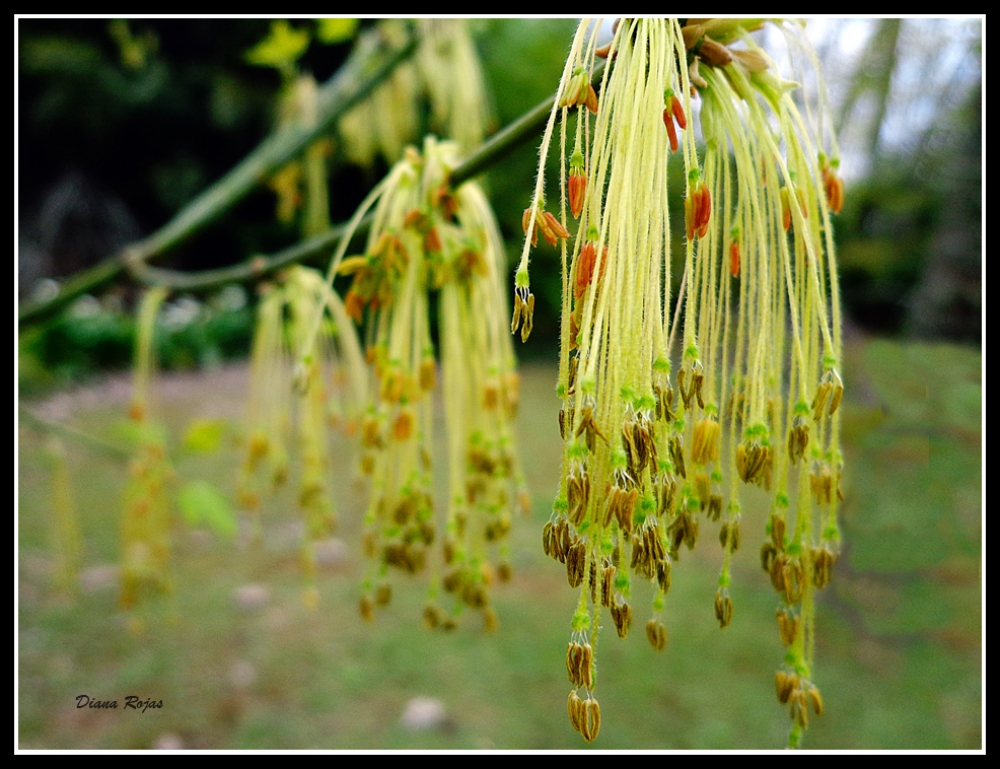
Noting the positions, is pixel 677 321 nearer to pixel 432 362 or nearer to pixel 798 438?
pixel 798 438

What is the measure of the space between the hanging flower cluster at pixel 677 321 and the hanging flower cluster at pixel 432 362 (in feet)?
0.68

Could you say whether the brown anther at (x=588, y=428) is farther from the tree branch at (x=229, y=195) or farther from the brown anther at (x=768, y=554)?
the tree branch at (x=229, y=195)

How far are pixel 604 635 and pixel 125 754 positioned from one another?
1051 millimetres

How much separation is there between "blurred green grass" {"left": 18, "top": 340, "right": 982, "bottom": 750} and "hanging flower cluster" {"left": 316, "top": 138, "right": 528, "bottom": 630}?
2.52 ft

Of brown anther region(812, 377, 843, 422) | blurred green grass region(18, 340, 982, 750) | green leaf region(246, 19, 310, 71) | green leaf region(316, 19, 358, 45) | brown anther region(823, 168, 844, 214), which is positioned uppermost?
green leaf region(246, 19, 310, 71)

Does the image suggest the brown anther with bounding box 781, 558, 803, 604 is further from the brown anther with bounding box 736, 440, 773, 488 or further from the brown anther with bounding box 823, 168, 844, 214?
the brown anther with bounding box 823, 168, 844, 214

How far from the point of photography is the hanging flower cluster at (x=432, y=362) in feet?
2.09

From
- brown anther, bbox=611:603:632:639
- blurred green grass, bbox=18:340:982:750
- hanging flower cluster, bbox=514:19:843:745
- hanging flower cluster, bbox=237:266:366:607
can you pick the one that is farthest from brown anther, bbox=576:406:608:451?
blurred green grass, bbox=18:340:982:750

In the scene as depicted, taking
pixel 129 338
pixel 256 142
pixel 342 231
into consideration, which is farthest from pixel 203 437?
pixel 256 142

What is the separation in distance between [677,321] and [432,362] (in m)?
0.28

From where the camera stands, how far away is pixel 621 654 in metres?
1.57

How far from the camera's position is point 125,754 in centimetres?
95

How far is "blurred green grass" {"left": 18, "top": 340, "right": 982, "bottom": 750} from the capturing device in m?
1.28

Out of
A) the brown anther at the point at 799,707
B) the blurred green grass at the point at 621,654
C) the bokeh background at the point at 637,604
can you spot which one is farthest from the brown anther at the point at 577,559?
the blurred green grass at the point at 621,654
